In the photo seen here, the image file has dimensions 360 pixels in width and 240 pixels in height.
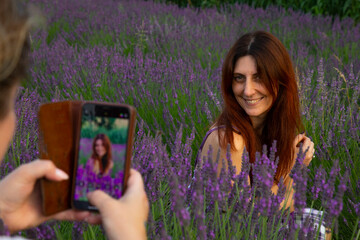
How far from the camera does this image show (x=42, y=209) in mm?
1217

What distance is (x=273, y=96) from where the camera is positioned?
8.59ft

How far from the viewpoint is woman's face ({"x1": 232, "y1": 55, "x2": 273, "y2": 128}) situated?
2545 mm

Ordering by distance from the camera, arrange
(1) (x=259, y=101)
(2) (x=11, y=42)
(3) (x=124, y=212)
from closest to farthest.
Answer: (2) (x=11, y=42) < (3) (x=124, y=212) < (1) (x=259, y=101)

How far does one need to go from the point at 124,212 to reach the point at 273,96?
5.68ft

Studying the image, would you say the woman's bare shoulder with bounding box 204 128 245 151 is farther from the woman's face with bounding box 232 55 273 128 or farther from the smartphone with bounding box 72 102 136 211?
the smartphone with bounding box 72 102 136 211

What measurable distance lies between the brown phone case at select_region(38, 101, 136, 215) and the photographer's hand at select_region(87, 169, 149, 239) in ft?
0.20

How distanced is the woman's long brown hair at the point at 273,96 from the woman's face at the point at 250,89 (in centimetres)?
3

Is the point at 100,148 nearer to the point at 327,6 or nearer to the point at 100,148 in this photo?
the point at 100,148

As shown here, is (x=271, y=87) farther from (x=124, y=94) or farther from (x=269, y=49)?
(x=124, y=94)

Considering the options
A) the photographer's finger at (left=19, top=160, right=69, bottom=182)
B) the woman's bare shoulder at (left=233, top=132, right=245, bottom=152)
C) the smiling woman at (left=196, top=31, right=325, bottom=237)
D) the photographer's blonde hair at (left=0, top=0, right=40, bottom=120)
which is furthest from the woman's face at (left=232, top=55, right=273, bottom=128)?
the photographer's blonde hair at (left=0, top=0, right=40, bottom=120)

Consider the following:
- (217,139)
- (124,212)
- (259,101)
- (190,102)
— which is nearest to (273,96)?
(259,101)

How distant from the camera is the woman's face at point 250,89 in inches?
100

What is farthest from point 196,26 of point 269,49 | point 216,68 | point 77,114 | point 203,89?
point 77,114

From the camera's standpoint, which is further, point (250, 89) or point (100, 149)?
point (250, 89)
